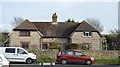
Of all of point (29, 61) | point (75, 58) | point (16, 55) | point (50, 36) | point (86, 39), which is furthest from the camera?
point (50, 36)

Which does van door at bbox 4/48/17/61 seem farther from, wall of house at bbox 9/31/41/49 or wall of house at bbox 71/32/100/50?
wall of house at bbox 71/32/100/50

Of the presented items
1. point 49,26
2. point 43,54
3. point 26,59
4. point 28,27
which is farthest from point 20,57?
point 49,26

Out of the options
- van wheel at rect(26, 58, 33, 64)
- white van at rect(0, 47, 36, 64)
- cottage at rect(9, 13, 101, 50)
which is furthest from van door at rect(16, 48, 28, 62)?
cottage at rect(9, 13, 101, 50)

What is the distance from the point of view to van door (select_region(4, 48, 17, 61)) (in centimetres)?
3328

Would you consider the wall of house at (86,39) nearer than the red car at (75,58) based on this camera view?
No

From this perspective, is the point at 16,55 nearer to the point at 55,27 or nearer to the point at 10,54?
the point at 10,54

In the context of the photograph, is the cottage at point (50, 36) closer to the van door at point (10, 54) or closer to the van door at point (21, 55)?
the van door at point (10, 54)

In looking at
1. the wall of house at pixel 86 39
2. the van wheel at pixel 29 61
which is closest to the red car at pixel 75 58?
the van wheel at pixel 29 61

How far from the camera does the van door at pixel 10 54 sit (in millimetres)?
33281

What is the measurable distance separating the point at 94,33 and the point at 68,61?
88.1 feet

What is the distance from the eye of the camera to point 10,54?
33375 millimetres

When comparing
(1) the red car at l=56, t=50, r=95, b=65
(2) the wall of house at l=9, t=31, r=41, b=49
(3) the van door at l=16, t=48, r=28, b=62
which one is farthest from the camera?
(2) the wall of house at l=9, t=31, r=41, b=49

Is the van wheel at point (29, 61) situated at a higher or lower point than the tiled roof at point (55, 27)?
lower

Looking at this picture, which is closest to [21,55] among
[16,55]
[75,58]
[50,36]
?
[16,55]
